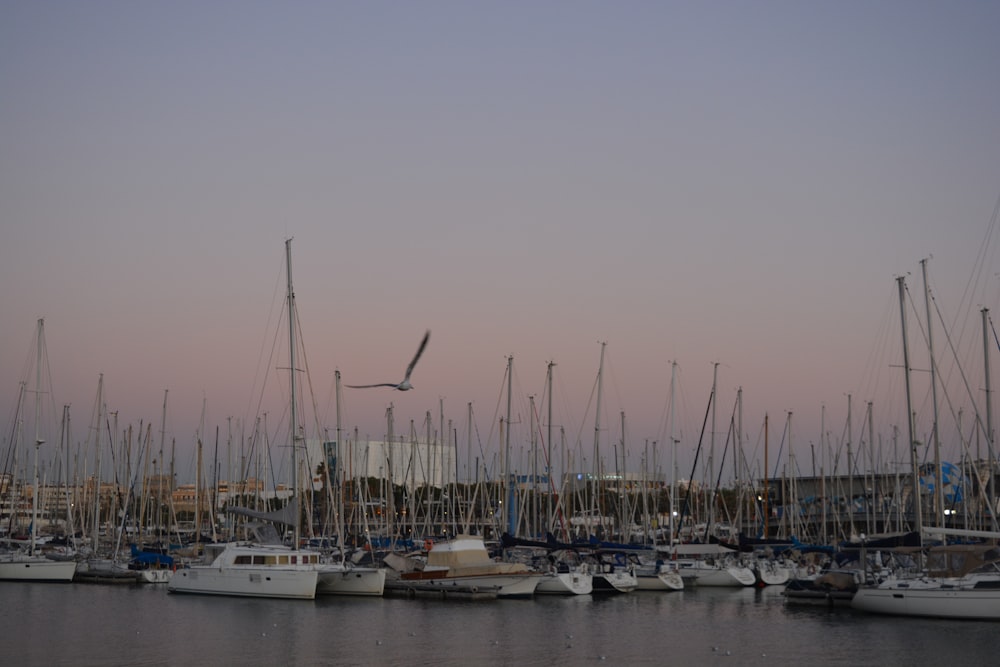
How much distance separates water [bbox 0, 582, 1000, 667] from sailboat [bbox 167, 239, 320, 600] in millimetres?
688

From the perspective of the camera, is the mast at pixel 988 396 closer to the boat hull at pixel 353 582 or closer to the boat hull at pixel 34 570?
the boat hull at pixel 353 582

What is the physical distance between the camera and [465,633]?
119 ft

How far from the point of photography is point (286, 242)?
162 ft

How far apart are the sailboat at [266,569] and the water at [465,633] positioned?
0.69m

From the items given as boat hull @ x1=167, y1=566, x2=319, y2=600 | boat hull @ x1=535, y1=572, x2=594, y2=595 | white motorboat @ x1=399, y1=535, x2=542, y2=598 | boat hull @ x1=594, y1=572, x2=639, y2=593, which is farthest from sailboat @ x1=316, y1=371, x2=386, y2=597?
boat hull @ x1=594, y1=572, x2=639, y2=593

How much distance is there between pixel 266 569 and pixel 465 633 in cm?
1312

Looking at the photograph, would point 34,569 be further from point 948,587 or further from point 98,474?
point 948,587

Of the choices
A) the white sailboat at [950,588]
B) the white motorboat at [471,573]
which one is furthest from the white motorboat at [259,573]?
the white sailboat at [950,588]

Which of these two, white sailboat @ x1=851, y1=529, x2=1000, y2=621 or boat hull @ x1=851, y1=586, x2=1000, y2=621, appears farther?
white sailboat @ x1=851, y1=529, x2=1000, y2=621

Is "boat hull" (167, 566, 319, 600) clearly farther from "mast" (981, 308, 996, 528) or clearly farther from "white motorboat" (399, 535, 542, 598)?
"mast" (981, 308, 996, 528)

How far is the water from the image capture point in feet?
101

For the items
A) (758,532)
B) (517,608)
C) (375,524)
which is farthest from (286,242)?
(758,532)

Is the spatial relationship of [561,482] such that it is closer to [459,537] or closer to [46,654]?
[459,537]

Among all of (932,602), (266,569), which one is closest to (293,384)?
(266,569)
